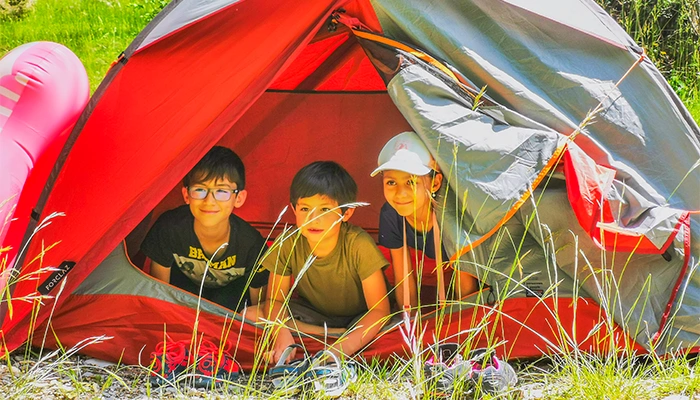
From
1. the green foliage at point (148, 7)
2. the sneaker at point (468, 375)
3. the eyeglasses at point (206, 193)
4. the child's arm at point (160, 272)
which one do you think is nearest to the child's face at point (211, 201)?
the eyeglasses at point (206, 193)

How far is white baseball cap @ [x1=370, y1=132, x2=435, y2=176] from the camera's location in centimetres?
233

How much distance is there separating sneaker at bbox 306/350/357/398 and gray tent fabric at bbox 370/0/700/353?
46 cm

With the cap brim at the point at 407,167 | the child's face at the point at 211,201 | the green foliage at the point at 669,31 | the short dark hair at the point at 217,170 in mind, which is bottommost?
the child's face at the point at 211,201

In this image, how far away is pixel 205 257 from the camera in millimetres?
2758

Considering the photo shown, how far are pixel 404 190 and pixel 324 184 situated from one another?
30 centimetres

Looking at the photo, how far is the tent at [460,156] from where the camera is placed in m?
2.29

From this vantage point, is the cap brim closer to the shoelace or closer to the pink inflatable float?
the shoelace

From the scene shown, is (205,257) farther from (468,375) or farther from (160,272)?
(468,375)

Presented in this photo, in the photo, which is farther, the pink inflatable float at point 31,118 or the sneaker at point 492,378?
the pink inflatable float at point 31,118

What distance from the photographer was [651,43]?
15.5ft

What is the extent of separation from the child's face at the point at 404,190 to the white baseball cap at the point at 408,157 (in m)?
0.05

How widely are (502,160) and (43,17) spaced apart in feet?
14.9

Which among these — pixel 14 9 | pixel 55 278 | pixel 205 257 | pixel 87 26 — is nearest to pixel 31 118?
pixel 55 278

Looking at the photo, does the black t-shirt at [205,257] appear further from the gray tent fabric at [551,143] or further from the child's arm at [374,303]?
the gray tent fabric at [551,143]
